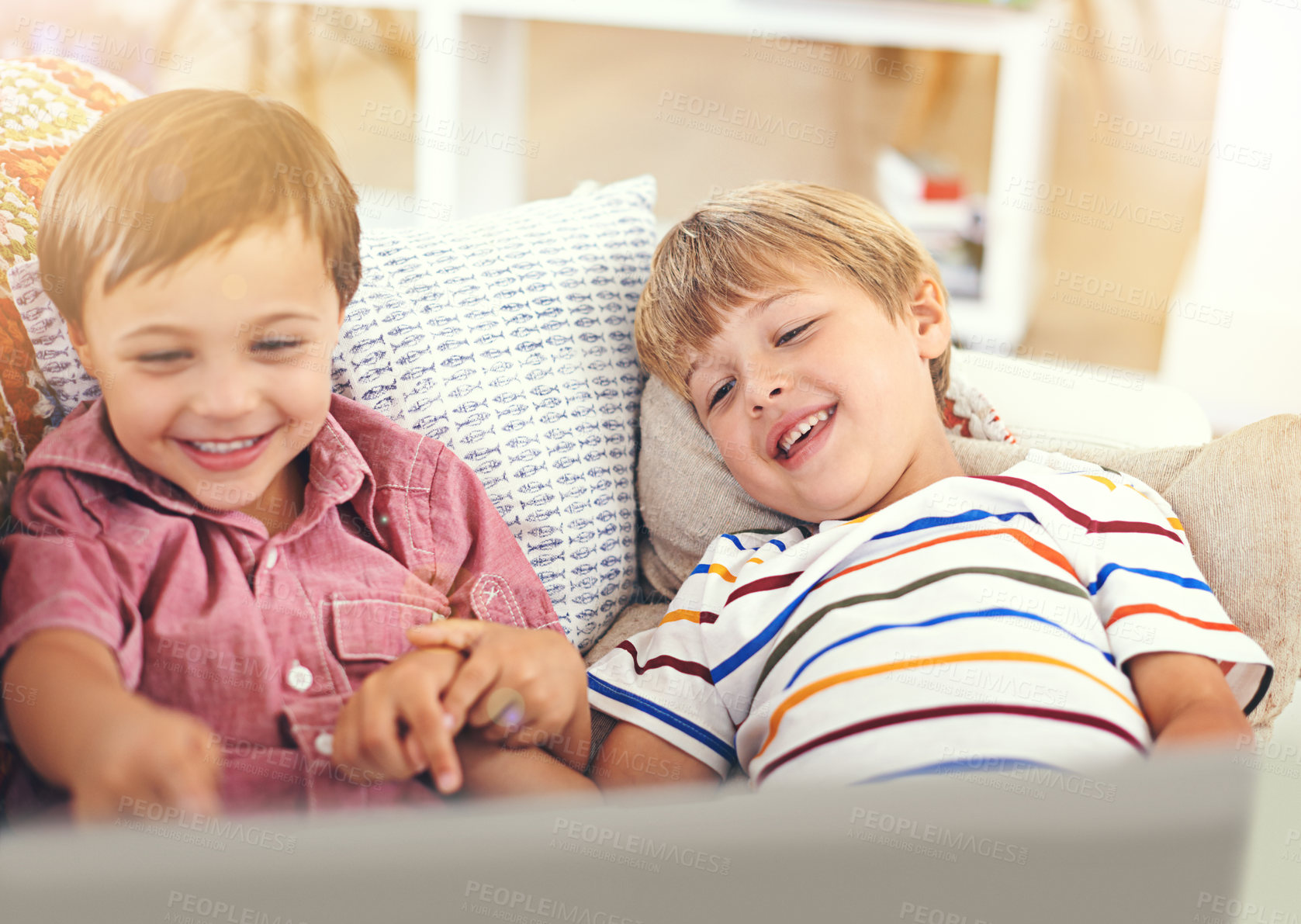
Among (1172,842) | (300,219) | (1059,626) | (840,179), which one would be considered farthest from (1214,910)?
(840,179)

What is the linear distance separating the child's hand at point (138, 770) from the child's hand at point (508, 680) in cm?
13

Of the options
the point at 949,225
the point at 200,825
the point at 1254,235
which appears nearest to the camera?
the point at 200,825

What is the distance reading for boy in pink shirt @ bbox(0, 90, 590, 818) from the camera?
0.47 meters

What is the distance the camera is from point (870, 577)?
0.75m

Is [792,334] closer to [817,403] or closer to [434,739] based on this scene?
[817,403]

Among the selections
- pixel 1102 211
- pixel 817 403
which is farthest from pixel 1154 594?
pixel 1102 211

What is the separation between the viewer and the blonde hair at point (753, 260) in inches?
34.2

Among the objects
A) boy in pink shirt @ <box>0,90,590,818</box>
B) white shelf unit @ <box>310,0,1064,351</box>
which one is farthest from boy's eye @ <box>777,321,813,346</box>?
white shelf unit @ <box>310,0,1064,351</box>

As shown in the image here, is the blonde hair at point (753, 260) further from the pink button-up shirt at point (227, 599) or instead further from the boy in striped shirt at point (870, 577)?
the pink button-up shirt at point (227, 599)

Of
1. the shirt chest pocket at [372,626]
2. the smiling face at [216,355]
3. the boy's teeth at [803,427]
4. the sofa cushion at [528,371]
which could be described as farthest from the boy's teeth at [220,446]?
the boy's teeth at [803,427]

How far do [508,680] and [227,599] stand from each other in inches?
6.3

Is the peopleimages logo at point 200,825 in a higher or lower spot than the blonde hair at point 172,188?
lower

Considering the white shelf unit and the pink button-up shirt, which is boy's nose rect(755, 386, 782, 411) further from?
the white shelf unit

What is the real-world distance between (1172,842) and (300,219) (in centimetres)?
53
